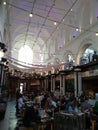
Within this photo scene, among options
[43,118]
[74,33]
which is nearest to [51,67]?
[74,33]

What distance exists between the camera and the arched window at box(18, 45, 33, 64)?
34.6m

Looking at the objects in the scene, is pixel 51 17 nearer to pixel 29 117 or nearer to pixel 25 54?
pixel 25 54

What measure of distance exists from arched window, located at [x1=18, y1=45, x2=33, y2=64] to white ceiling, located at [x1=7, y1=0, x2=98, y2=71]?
5159 millimetres

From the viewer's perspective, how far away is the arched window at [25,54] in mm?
34594

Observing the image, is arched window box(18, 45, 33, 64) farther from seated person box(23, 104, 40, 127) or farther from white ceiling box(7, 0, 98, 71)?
seated person box(23, 104, 40, 127)

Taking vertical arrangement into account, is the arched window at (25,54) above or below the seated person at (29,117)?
above

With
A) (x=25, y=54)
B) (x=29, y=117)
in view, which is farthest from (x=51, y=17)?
(x=29, y=117)

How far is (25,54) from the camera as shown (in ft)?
114

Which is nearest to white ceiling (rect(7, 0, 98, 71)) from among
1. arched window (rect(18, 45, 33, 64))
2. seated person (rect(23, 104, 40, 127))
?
arched window (rect(18, 45, 33, 64))

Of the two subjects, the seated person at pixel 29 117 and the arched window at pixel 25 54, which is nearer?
the seated person at pixel 29 117

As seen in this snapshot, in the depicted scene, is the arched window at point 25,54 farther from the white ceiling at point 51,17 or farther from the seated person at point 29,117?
the seated person at point 29,117

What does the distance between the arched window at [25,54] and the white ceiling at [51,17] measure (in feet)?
16.9

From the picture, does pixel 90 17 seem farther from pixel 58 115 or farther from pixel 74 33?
pixel 58 115

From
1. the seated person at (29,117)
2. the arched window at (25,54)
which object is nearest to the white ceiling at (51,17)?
the arched window at (25,54)
